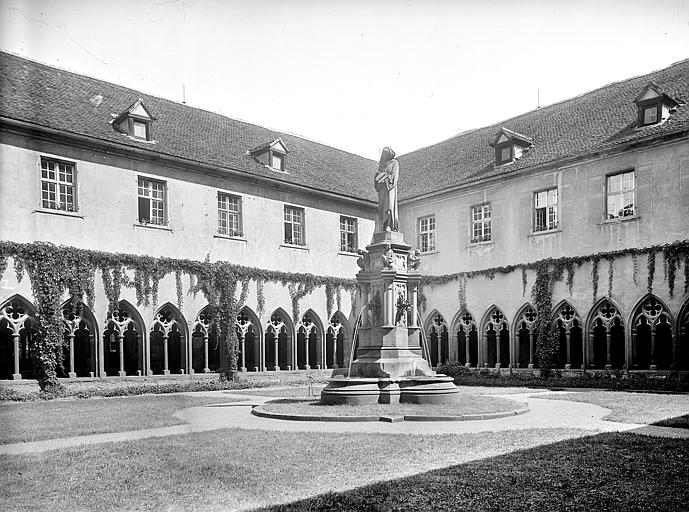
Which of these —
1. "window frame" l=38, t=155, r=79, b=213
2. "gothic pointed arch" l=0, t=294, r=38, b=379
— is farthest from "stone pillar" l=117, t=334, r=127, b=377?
"window frame" l=38, t=155, r=79, b=213

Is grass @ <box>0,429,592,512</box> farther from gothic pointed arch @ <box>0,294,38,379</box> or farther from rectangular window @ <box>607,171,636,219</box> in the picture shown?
rectangular window @ <box>607,171,636,219</box>

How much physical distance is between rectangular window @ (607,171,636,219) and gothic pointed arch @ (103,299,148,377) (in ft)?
52.9

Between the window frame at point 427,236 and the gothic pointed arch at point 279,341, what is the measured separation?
7032 millimetres

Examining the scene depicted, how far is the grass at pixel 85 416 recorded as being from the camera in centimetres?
1037

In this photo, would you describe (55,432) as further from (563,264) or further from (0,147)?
(563,264)

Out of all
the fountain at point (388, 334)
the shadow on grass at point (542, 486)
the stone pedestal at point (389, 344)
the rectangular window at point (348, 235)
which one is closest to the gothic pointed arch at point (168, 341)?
the rectangular window at point (348, 235)

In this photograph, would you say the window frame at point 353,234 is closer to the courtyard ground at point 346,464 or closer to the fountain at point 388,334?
the fountain at point 388,334

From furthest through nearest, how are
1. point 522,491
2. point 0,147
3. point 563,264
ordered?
point 563,264
point 0,147
point 522,491

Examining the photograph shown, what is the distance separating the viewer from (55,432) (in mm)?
10219

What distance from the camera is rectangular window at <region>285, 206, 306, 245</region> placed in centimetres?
2595

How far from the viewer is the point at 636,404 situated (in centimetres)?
1394

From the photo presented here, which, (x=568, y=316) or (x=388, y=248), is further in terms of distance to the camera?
(x=568, y=316)

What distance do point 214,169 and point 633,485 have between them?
1931cm

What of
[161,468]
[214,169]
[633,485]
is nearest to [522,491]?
[633,485]
